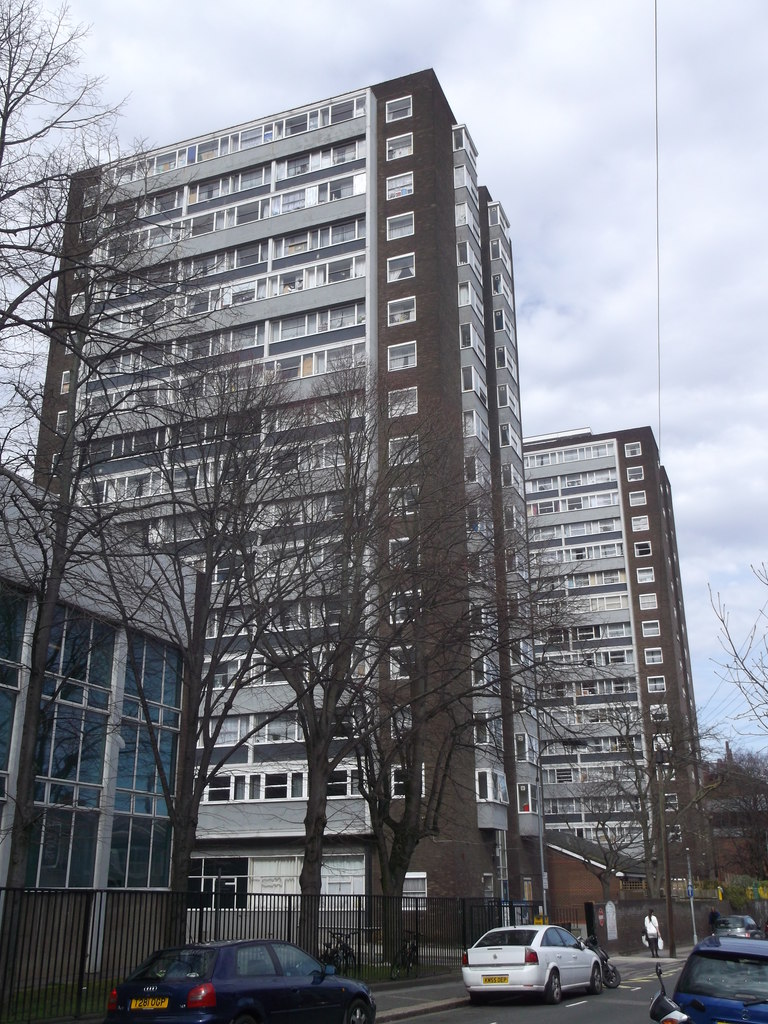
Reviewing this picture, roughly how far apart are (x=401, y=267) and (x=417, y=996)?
3489cm

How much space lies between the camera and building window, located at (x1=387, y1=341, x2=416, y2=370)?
146 ft

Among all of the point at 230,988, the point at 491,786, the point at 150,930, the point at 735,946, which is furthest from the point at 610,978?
the point at 491,786

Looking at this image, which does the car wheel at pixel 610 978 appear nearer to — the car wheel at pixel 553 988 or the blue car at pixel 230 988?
the car wheel at pixel 553 988

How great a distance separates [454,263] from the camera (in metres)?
48.7

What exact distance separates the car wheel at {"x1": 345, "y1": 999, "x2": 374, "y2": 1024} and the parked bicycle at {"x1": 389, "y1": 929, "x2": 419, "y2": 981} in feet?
26.2

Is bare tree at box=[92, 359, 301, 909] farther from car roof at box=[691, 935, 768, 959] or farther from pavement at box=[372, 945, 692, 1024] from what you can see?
car roof at box=[691, 935, 768, 959]

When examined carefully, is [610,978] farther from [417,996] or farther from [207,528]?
[207,528]

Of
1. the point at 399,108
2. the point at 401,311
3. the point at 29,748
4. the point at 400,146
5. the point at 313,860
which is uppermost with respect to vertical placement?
the point at 399,108

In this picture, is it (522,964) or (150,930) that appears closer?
(150,930)

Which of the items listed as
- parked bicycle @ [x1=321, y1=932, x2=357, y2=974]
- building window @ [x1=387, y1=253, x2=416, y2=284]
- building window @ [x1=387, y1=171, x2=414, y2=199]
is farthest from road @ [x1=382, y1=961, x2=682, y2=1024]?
building window @ [x1=387, y1=171, x2=414, y2=199]

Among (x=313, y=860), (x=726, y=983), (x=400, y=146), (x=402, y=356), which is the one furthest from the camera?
(x=400, y=146)

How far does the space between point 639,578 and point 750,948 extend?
265 feet

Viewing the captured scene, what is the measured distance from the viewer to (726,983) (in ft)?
28.0

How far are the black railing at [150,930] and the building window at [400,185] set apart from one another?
1347 inches
